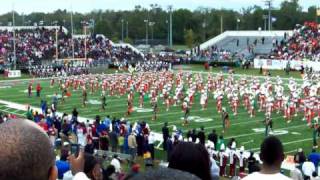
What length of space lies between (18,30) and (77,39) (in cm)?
540

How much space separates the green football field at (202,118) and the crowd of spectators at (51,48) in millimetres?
16668

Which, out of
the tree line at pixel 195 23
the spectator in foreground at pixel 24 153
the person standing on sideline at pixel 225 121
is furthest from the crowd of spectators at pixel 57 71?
the spectator in foreground at pixel 24 153

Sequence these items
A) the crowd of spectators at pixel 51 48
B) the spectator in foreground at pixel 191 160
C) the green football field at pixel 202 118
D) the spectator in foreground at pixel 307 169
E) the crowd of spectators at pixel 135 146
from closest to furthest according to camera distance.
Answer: the spectator in foreground at pixel 191 160 < the spectator in foreground at pixel 307 169 < the crowd of spectators at pixel 135 146 < the green football field at pixel 202 118 < the crowd of spectators at pixel 51 48

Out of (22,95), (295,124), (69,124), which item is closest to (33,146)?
(69,124)

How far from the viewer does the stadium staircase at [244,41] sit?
174 feet

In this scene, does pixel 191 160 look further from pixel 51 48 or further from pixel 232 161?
pixel 51 48

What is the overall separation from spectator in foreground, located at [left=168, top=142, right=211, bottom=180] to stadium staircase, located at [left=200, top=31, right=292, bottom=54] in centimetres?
4890

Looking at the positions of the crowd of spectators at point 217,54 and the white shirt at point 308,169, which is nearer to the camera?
the white shirt at point 308,169

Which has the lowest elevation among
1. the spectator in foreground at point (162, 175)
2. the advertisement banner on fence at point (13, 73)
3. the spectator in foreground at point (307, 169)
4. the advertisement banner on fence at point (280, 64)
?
the spectator in foreground at point (307, 169)

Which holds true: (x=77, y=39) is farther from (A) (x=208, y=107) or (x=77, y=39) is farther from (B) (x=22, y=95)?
(A) (x=208, y=107)

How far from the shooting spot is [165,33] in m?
89.0

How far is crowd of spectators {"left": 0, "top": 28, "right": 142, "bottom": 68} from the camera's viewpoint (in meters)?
48.0

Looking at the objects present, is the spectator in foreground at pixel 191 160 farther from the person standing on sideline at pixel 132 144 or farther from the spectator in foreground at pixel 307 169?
the person standing on sideline at pixel 132 144

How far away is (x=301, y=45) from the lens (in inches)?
1855
